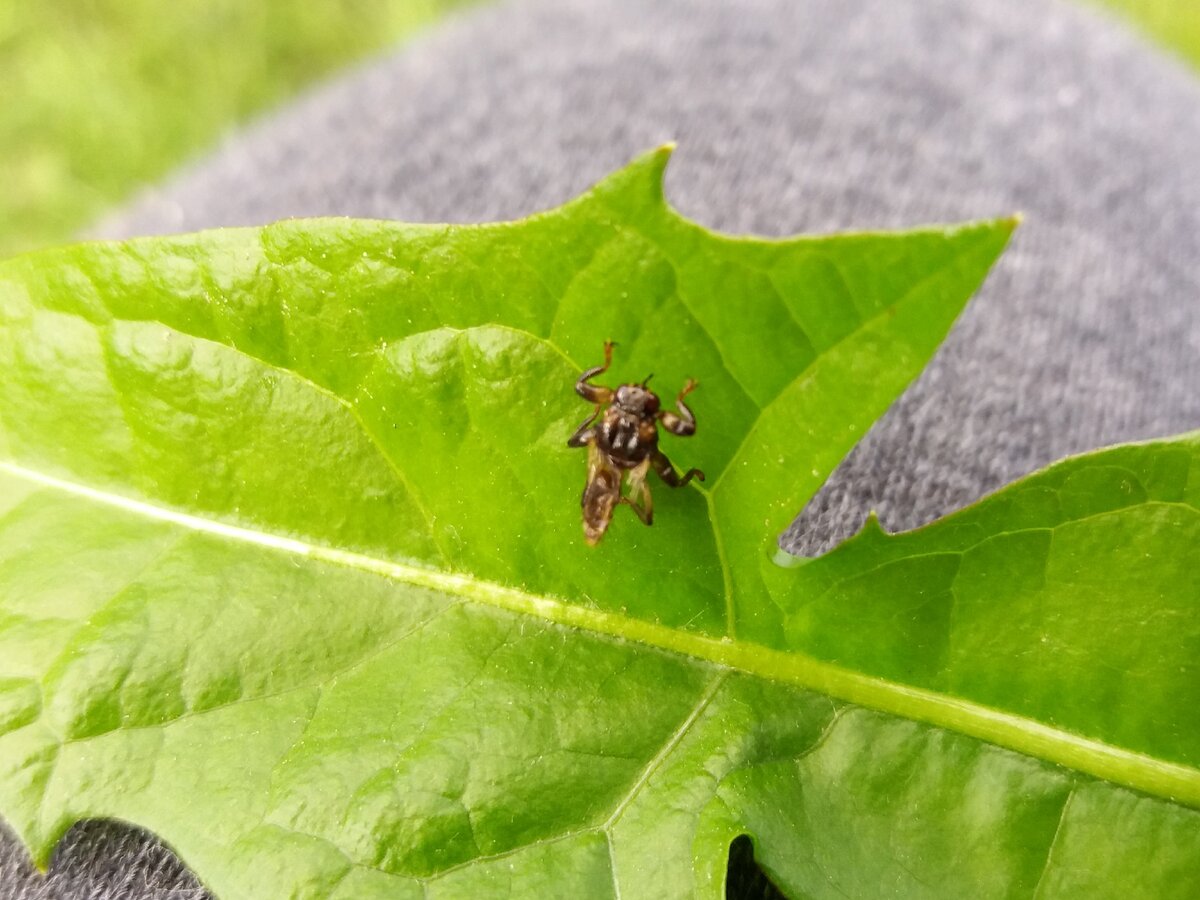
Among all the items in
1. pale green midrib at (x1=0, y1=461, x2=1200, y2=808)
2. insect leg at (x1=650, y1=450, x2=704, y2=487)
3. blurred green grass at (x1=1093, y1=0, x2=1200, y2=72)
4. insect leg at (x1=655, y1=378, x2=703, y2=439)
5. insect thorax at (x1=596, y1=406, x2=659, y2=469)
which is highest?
blurred green grass at (x1=1093, y1=0, x2=1200, y2=72)

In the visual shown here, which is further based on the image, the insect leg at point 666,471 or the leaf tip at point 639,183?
the insect leg at point 666,471

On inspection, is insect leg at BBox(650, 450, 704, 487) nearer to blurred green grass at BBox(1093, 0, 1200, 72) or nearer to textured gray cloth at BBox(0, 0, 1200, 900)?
textured gray cloth at BBox(0, 0, 1200, 900)

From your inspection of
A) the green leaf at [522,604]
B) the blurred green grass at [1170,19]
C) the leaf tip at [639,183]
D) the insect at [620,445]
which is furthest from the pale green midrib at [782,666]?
the blurred green grass at [1170,19]

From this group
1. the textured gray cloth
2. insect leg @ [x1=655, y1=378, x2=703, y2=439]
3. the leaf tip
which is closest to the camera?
the leaf tip

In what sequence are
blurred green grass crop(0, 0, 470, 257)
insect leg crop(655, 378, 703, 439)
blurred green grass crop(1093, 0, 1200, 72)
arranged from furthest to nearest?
1. blurred green grass crop(1093, 0, 1200, 72)
2. blurred green grass crop(0, 0, 470, 257)
3. insect leg crop(655, 378, 703, 439)

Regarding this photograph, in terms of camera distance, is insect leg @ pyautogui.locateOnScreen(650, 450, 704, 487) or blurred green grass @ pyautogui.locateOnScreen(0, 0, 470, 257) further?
blurred green grass @ pyautogui.locateOnScreen(0, 0, 470, 257)

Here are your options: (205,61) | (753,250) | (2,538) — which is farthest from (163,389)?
(205,61)

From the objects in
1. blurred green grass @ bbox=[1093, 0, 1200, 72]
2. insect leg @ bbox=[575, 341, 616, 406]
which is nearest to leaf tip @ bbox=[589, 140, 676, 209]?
insect leg @ bbox=[575, 341, 616, 406]

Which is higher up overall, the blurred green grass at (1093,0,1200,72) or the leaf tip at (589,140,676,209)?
the blurred green grass at (1093,0,1200,72)

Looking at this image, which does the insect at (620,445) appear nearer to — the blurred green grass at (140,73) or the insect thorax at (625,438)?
the insect thorax at (625,438)
